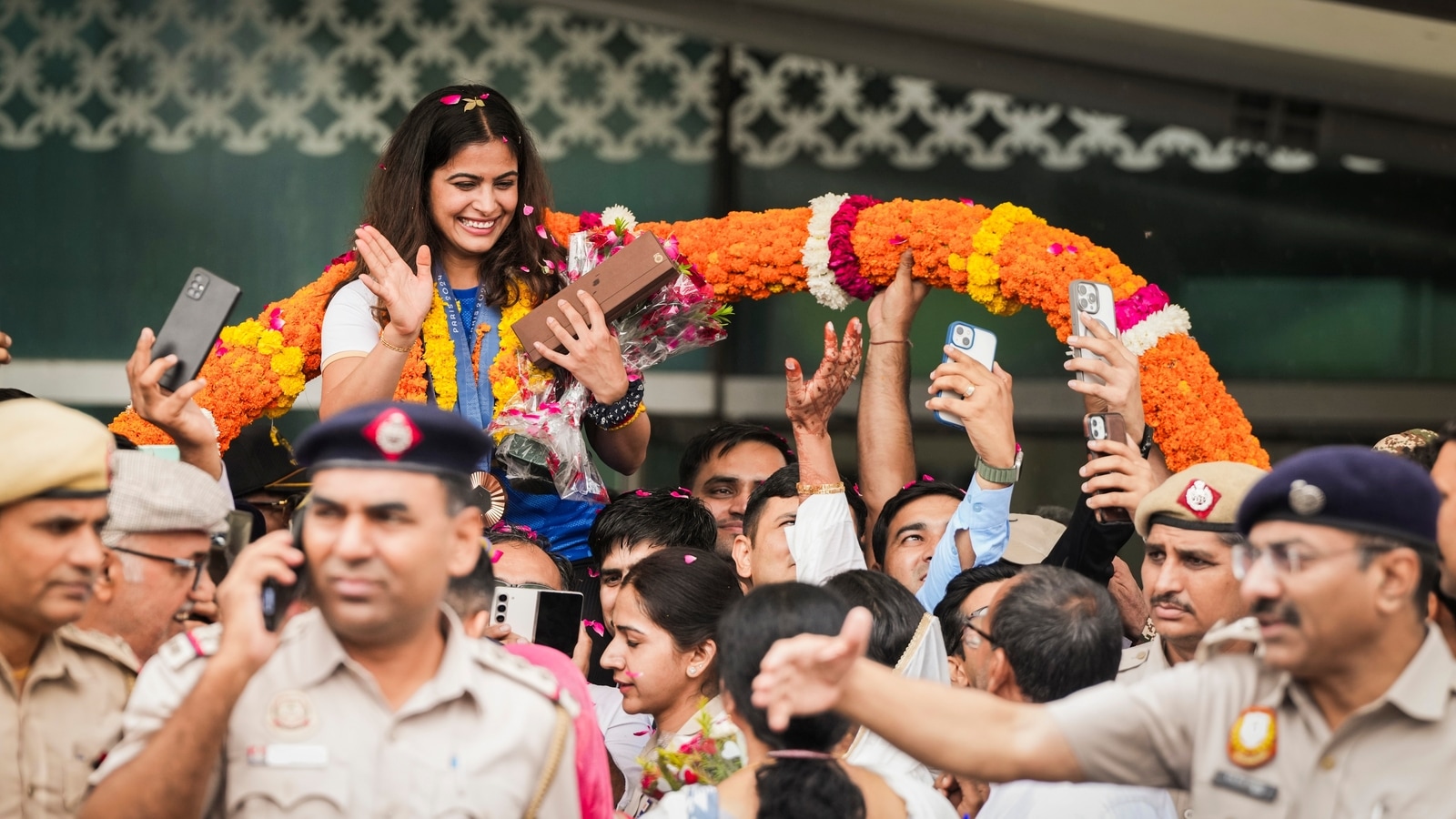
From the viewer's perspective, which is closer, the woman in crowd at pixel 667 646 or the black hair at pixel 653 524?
the woman in crowd at pixel 667 646

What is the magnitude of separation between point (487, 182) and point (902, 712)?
2.48 m

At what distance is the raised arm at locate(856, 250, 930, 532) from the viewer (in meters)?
4.95

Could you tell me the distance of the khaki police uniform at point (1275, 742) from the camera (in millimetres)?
2426

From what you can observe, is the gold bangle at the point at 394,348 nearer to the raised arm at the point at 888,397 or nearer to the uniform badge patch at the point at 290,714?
the raised arm at the point at 888,397

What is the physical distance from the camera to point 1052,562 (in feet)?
13.8

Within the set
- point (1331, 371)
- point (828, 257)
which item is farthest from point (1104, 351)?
point (1331, 371)

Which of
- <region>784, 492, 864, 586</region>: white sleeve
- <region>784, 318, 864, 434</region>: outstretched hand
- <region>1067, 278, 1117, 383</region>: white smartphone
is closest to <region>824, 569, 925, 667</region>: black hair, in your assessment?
<region>784, 492, 864, 586</region>: white sleeve

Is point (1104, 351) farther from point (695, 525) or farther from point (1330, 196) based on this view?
point (1330, 196)

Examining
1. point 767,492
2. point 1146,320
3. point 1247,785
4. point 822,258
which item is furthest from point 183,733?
point 1146,320

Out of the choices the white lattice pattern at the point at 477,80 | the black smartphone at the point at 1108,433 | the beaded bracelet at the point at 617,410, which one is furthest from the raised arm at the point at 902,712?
the white lattice pattern at the point at 477,80

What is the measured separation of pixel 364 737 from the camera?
2.52 meters

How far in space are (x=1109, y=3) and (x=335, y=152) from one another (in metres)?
3.36

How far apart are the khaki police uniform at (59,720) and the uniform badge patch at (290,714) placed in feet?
1.22

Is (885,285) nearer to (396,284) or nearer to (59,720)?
(396,284)
